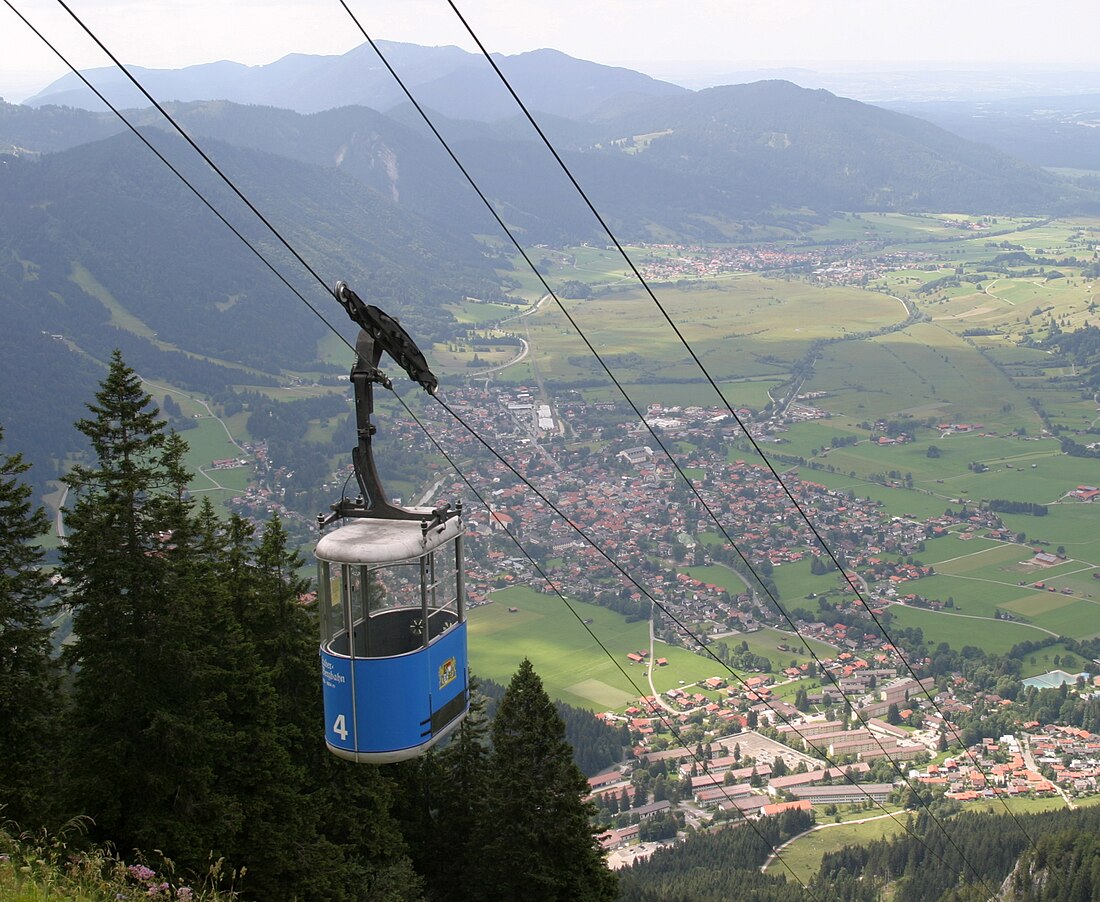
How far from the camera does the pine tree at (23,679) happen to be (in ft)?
32.2

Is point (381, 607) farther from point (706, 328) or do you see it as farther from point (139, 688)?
point (706, 328)

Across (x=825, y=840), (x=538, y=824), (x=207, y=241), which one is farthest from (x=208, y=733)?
(x=207, y=241)

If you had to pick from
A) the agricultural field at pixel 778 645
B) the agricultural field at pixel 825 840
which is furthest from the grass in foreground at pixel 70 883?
the agricultural field at pixel 778 645

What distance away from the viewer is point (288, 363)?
348ft

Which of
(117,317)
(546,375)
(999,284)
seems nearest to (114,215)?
(117,317)

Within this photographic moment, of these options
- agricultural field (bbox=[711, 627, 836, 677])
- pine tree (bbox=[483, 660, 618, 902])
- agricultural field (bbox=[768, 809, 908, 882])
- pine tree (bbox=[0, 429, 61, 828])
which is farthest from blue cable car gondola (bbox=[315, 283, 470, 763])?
agricultural field (bbox=[711, 627, 836, 677])

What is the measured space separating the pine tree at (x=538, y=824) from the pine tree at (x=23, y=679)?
442cm

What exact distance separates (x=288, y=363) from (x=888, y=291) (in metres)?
66.7

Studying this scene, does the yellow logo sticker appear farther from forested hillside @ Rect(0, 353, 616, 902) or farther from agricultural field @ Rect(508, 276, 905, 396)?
agricultural field @ Rect(508, 276, 905, 396)

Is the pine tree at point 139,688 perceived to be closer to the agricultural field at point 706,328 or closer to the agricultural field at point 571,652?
the agricultural field at point 571,652

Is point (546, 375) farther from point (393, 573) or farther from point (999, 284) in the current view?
point (393, 573)

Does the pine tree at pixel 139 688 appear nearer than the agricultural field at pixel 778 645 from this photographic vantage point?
Yes

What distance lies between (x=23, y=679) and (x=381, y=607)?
4844 mm

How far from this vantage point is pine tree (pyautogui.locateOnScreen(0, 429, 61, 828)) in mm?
9805
